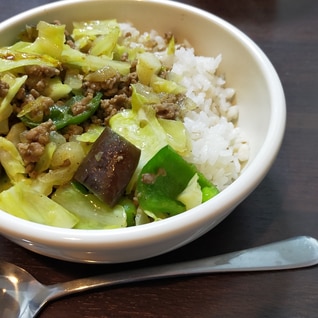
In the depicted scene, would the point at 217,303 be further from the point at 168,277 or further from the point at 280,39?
the point at 280,39

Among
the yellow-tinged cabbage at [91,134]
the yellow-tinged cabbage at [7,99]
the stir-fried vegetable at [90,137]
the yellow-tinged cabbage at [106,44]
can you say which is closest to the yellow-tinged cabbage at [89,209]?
the stir-fried vegetable at [90,137]

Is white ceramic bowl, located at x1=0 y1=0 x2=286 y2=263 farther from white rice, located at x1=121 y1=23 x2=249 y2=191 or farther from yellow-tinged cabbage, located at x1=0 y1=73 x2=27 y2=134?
yellow-tinged cabbage, located at x1=0 y1=73 x2=27 y2=134

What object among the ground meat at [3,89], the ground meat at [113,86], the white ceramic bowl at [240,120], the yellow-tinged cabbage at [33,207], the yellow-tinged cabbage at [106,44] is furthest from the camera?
the yellow-tinged cabbage at [106,44]

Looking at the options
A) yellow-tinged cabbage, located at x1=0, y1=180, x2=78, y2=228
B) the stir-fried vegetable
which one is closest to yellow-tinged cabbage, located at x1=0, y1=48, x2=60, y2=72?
the stir-fried vegetable

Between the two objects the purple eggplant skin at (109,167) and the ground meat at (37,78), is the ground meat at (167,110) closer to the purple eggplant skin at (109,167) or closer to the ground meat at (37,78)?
the purple eggplant skin at (109,167)

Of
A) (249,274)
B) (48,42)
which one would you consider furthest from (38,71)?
(249,274)

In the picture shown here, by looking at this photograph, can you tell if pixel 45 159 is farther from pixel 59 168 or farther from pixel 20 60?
pixel 20 60
